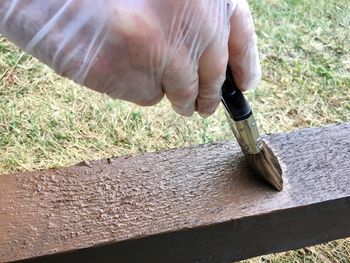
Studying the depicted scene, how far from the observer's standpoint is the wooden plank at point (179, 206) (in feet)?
3.26

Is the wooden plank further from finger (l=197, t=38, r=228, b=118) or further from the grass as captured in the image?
the grass

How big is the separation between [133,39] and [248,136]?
401mm

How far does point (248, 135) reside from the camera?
1.04 metres

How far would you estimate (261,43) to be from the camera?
8.16 feet

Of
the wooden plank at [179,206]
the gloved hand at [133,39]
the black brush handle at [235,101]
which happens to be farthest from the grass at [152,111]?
Result: the gloved hand at [133,39]

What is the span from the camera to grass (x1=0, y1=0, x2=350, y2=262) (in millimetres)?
1910

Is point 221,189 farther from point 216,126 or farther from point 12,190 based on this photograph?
point 216,126

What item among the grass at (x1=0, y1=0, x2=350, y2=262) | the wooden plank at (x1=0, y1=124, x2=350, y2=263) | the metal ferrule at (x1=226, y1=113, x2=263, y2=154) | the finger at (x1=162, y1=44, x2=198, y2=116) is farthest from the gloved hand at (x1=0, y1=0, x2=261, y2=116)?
the grass at (x1=0, y1=0, x2=350, y2=262)

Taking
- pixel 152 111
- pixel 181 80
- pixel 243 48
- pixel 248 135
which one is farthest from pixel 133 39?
pixel 152 111

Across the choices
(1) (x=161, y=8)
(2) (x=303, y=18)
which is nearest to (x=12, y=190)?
(1) (x=161, y=8)

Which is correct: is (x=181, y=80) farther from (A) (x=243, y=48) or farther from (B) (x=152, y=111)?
(B) (x=152, y=111)

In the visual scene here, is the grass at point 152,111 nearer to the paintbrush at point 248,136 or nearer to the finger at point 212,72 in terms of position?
the paintbrush at point 248,136

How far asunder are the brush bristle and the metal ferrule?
0.01 meters

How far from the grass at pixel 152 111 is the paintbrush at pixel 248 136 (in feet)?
2.22
